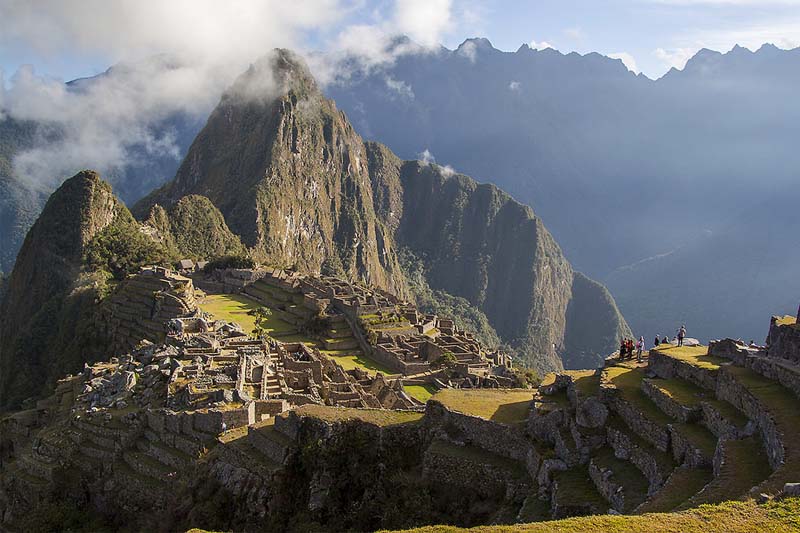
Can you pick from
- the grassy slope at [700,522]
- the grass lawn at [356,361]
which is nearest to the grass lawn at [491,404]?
the grassy slope at [700,522]

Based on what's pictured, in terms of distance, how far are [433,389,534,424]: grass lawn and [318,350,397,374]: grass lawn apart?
984 inches

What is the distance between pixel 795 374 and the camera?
14.4 metres

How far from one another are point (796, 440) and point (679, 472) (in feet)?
6.78

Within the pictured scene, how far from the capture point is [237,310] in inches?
2430

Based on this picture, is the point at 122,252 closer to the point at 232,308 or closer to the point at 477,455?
the point at 232,308

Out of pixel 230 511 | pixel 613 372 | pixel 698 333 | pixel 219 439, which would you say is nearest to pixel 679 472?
pixel 613 372

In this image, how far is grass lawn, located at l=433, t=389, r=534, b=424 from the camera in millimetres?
18219

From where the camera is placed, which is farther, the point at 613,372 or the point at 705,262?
the point at 705,262

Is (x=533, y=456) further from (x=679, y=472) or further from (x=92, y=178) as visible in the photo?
(x=92, y=178)

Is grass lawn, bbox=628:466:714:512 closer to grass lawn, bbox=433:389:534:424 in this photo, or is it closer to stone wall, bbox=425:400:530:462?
stone wall, bbox=425:400:530:462

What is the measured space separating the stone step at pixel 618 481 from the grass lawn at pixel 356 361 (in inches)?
1249

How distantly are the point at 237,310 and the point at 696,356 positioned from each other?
48110 mm

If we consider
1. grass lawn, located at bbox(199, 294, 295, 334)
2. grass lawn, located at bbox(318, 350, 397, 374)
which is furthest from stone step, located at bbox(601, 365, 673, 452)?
grass lawn, located at bbox(199, 294, 295, 334)

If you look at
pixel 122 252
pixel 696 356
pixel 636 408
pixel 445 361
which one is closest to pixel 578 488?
pixel 636 408
